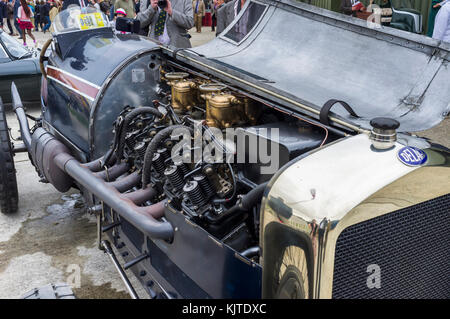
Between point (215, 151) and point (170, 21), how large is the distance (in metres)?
3.69

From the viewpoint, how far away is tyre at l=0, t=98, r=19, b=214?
12.9ft

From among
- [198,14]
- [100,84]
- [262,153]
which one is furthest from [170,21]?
[198,14]

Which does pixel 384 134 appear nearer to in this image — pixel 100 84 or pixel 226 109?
pixel 226 109

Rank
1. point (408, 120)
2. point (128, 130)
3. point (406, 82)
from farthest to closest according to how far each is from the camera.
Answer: point (128, 130), point (406, 82), point (408, 120)

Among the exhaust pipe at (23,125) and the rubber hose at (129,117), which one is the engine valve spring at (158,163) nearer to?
the rubber hose at (129,117)

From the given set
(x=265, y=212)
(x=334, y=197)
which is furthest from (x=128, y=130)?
(x=334, y=197)

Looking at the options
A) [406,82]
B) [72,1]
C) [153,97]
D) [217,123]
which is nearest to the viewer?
[406,82]

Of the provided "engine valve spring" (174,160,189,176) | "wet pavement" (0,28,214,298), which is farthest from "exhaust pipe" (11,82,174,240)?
"wet pavement" (0,28,214,298)

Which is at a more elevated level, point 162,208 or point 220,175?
point 220,175

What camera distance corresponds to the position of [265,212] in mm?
1737

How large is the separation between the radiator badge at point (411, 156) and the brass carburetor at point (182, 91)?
183 cm

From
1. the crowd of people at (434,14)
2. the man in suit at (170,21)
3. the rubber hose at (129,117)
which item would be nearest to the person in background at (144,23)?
the man in suit at (170,21)
